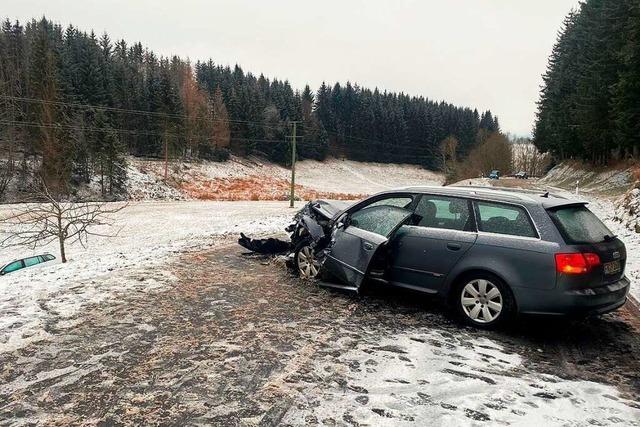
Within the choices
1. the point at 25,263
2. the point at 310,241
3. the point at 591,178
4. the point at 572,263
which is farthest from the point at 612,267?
the point at 591,178

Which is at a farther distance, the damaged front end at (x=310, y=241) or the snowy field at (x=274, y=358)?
the damaged front end at (x=310, y=241)

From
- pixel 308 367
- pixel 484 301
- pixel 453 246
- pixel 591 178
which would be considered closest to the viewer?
pixel 308 367

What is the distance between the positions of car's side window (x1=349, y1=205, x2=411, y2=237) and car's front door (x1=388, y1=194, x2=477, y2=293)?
0.58 feet

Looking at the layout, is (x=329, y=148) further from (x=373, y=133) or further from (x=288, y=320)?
(x=288, y=320)

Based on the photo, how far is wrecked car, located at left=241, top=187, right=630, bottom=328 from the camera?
4699 millimetres

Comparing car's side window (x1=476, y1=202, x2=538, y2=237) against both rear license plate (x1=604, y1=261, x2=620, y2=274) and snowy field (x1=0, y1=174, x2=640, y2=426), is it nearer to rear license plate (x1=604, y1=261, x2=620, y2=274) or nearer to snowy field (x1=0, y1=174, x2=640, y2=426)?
A: rear license plate (x1=604, y1=261, x2=620, y2=274)

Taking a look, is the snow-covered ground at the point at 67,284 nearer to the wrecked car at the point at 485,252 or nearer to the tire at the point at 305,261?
the tire at the point at 305,261

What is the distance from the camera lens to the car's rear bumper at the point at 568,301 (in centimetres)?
461

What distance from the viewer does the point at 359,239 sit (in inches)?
232

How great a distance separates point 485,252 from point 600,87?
115 ft

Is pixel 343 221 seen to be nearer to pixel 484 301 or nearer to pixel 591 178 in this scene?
pixel 484 301

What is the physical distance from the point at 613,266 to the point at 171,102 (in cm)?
6245

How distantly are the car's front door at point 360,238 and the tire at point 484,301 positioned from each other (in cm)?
116

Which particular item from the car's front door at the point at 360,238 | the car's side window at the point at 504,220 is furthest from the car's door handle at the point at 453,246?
the car's front door at the point at 360,238
